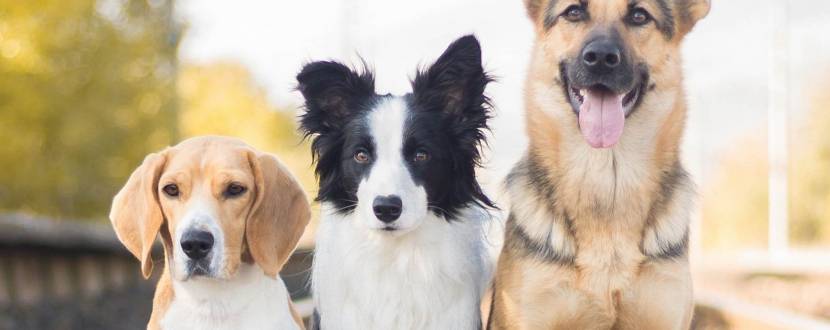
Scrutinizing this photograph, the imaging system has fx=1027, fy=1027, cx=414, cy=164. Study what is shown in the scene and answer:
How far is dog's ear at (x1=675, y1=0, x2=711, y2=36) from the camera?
4754 millimetres

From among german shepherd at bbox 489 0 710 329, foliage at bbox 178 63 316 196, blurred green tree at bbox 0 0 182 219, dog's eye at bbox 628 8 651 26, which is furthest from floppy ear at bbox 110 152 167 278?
foliage at bbox 178 63 316 196

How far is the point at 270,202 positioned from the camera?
14.0 ft

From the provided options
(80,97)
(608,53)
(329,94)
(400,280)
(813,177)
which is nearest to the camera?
(608,53)

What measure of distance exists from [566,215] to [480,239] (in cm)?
54

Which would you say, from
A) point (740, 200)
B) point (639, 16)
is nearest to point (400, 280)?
point (639, 16)

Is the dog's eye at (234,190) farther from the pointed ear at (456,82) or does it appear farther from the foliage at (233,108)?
the foliage at (233,108)

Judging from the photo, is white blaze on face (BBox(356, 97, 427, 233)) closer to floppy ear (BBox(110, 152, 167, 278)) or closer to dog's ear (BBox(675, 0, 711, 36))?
floppy ear (BBox(110, 152, 167, 278))

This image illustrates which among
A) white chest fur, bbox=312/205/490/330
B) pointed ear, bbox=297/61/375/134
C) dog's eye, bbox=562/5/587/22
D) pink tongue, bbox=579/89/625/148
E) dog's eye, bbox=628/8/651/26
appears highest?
dog's eye, bbox=562/5/587/22

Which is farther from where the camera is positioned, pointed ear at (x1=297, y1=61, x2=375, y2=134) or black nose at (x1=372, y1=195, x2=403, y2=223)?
pointed ear at (x1=297, y1=61, x2=375, y2=134)

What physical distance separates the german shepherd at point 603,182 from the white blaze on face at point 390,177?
57 centimetres

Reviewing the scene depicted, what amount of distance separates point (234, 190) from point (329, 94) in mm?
1017

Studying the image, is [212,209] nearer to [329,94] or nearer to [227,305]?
[227,305]

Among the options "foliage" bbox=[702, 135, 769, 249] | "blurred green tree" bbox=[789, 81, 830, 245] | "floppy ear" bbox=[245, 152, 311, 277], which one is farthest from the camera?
"foliage" bbox=[702, 135, 769, 249]

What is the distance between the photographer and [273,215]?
14.0ft
